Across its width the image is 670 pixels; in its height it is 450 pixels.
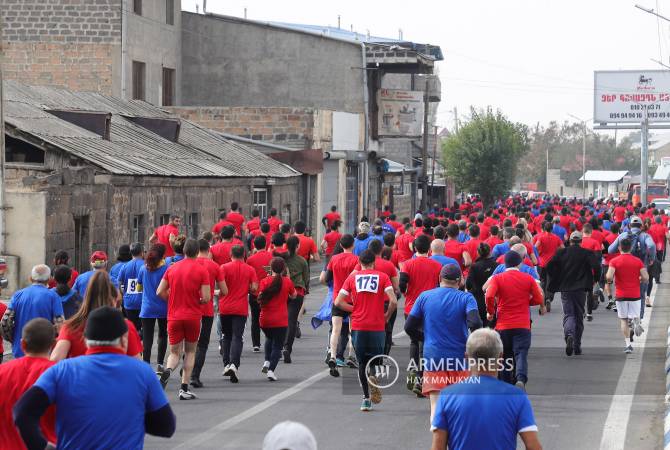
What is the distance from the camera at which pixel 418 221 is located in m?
22.2

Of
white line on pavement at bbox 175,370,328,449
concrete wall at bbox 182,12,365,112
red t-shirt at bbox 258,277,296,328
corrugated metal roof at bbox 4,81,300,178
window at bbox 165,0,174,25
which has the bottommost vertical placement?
white line on pavement at bbox 175,370,328,449

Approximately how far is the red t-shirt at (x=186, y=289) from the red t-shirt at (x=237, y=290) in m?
1.17

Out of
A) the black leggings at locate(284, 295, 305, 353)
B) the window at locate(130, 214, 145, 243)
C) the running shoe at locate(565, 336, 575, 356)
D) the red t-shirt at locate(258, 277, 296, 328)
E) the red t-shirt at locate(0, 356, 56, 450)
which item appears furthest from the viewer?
the window at locate(130, 214, 145, 243)

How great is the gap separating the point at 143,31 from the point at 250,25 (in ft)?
16.2

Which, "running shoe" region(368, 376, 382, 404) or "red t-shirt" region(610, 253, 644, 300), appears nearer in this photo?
"running shoe" region(368, 376, 382, 404)

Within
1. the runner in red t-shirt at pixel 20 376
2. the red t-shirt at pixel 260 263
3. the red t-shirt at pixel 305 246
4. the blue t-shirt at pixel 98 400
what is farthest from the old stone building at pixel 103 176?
the blue t-shirt at pixel 98 400

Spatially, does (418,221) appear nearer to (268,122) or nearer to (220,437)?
(220,437)

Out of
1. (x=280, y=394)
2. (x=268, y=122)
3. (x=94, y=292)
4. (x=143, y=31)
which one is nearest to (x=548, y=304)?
(x=280, y=394)

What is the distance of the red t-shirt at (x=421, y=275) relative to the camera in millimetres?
13258

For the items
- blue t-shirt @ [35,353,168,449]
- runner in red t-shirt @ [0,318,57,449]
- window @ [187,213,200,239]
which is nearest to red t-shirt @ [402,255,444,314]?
runner in red t-shirt @ [0,318,57,449]

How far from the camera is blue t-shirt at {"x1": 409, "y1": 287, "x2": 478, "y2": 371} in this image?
1038 centimetres

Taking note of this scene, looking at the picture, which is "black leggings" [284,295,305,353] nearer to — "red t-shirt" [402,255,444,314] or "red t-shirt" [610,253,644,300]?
"red t-shirt" [402,255,444,314]

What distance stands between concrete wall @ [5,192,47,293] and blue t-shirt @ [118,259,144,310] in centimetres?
759

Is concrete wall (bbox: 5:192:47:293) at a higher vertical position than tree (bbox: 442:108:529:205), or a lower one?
lower
